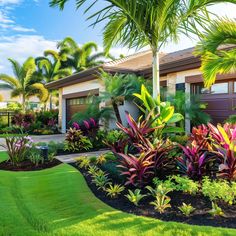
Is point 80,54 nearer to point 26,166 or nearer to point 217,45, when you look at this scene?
point 26,166

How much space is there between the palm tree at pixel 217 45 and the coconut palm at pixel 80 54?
26227mm

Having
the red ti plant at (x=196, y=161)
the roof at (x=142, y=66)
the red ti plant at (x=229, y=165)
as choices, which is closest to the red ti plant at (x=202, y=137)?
the red ti plant at (x=196, y=161)

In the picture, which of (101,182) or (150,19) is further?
(150,19)

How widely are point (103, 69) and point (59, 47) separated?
20675mm

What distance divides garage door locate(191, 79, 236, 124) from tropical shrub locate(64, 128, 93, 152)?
5107mm

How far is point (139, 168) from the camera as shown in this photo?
5.20 m

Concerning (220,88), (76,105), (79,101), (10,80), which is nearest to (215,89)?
(220,88)

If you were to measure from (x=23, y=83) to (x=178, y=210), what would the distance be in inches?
1057

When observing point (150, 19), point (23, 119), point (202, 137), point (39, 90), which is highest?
point (39, 90)

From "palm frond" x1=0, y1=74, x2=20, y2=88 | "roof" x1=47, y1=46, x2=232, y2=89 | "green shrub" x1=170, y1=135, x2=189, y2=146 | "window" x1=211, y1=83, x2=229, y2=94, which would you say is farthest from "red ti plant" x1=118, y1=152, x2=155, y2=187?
"palm frond" x1=0, y1=74, x2=20, y2=88

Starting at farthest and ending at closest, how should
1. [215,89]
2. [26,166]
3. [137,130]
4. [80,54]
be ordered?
[80,54] → [215,89] → [26,166] → [137,130]

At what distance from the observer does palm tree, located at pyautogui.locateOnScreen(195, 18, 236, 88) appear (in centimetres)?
656

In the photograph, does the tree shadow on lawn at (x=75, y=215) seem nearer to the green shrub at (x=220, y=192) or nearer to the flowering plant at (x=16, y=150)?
the green shrub at (x=220, y=192)

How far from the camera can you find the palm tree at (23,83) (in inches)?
1126
